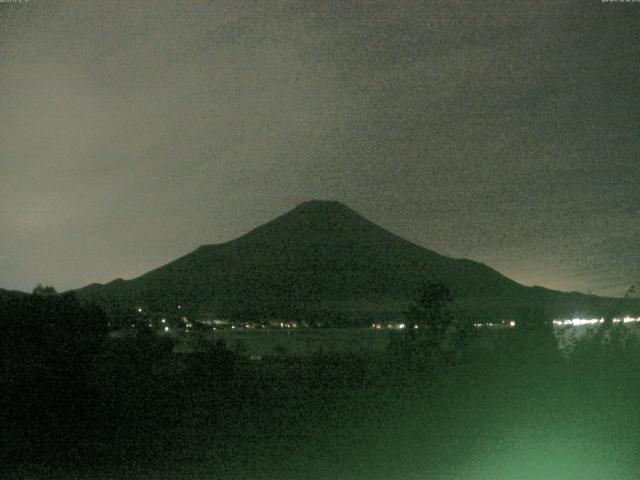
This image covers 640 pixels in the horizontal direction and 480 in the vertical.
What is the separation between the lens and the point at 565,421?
9.55 metres

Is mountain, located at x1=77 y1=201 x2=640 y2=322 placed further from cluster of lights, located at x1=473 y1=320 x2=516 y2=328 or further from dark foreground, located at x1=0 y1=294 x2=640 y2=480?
dark foreground, located at x1=0 y1=294 x2=640 y2=480

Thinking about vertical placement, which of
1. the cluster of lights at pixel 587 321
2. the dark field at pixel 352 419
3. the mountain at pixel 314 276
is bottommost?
the dark field at pixel 352 419

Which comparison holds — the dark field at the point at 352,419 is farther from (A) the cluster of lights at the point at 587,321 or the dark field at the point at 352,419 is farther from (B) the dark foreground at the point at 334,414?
(A) the cluster of lights at the point at 587,321

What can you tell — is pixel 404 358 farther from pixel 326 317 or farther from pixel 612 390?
pixel 326 317

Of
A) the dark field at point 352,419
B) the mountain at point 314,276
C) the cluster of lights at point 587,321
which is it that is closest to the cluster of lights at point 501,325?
the dark field at point 352,419

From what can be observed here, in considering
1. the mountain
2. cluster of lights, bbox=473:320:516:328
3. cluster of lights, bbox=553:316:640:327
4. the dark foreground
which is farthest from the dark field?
the mountain

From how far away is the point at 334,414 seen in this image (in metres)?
11.8

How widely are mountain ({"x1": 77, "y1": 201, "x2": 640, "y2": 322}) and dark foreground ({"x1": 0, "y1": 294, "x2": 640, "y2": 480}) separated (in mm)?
28768

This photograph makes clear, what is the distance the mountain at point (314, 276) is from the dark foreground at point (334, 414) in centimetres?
2877

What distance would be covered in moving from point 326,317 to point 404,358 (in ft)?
101

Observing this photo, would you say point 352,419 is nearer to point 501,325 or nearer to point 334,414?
point 334,414

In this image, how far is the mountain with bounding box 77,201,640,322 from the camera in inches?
1953

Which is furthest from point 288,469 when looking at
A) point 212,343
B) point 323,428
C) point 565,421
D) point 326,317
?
point 326,317

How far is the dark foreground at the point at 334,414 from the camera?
9.52 m
